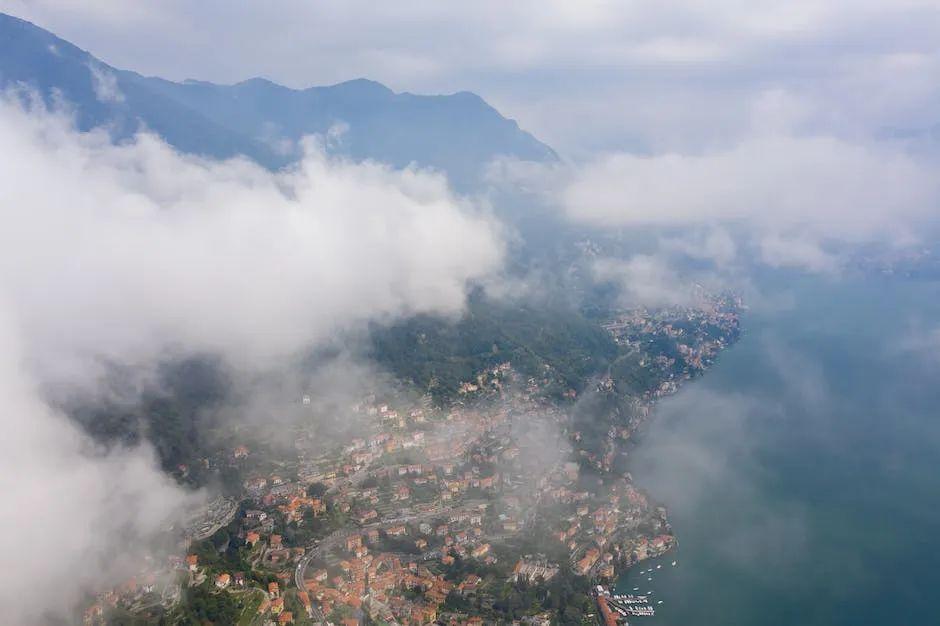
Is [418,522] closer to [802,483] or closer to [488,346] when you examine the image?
[802,483]

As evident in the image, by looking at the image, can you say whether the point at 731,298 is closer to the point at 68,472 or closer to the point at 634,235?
the point at 634,235

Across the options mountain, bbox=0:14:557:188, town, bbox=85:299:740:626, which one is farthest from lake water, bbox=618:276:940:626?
mountain, bbox=0:14:557:188

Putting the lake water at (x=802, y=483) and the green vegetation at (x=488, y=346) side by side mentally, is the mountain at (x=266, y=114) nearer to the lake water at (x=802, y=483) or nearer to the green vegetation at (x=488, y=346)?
the green vegetation at (x=488, y=346)

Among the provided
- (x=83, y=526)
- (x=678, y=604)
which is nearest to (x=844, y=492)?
(x=678, y=604)

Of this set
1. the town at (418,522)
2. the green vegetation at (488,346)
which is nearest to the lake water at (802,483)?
the town at (418,522)

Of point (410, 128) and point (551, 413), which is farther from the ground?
point (410, 128)
